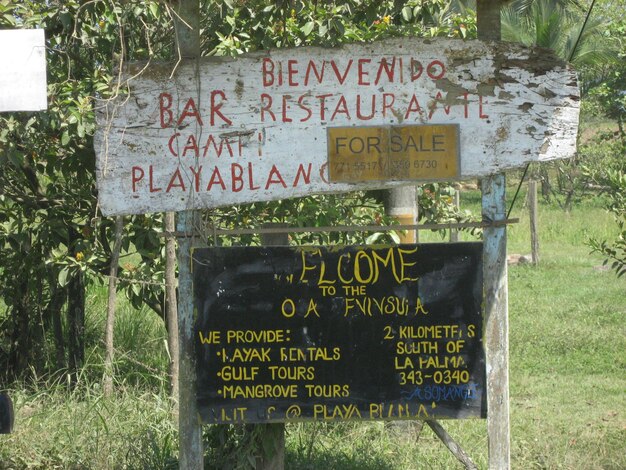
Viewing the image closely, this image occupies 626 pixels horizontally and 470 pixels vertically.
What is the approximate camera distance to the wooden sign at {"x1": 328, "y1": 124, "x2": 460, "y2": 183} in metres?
4.08

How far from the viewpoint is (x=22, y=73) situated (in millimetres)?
3576

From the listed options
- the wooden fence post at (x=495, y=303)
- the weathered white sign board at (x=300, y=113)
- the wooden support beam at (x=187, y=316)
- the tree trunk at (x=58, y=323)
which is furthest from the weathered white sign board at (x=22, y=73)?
the tree trunk at (x=58, y=323)

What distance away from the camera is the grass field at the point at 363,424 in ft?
17.2

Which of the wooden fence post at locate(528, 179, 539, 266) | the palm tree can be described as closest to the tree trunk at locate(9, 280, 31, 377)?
the palm tree

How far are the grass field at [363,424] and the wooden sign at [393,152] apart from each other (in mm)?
1695

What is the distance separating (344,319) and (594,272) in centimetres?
1090

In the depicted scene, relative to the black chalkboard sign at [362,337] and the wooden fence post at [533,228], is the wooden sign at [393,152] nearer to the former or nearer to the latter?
the black chalkboard sign at [362,337]

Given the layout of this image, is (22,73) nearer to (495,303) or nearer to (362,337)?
(362,337)

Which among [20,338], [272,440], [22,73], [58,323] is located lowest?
[272,440]

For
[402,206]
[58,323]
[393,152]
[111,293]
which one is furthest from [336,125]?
[58,323]

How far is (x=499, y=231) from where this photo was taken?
4.14m

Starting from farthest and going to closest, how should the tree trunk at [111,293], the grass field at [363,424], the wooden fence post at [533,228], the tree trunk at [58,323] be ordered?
the wooden fence post at [533,228]
the tree trunk at [58,323]
the tree trunk at [111,293]
the grass field at [363,424]

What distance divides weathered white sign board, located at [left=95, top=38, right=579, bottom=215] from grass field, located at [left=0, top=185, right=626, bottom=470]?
153 centimetres

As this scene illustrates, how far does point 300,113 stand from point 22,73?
47.4 inches
